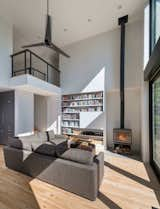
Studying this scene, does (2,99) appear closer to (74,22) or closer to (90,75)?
(90,75)

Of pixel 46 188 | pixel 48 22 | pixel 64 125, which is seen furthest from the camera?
pixel 64 125

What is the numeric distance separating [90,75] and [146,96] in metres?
2.56

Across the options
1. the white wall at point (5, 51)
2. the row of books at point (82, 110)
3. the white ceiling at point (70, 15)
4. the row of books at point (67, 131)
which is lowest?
the row of books at point (67, 131)

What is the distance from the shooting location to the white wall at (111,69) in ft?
15.7

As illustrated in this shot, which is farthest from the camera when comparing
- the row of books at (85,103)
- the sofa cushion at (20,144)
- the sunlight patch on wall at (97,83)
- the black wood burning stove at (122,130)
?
the row of books at (85,103)

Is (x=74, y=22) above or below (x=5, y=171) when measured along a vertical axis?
above

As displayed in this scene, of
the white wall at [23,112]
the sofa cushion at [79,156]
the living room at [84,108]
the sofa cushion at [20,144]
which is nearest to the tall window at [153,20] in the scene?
the living room at [84,108]

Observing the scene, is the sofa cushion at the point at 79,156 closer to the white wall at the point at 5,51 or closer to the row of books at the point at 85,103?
the row of books at the point at 85,103

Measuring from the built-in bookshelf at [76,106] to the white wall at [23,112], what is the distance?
5.02 ft

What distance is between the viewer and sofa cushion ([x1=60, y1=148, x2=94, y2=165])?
87.0 inches

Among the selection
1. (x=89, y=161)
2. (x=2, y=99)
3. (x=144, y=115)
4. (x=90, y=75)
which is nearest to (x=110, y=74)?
(x=90, y=75)

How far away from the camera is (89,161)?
7.22 feet

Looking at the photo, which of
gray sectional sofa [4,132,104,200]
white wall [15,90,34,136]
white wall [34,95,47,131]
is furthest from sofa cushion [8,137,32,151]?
white wall [34,95,47,131]

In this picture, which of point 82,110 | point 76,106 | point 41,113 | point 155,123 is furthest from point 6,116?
point 155,123
